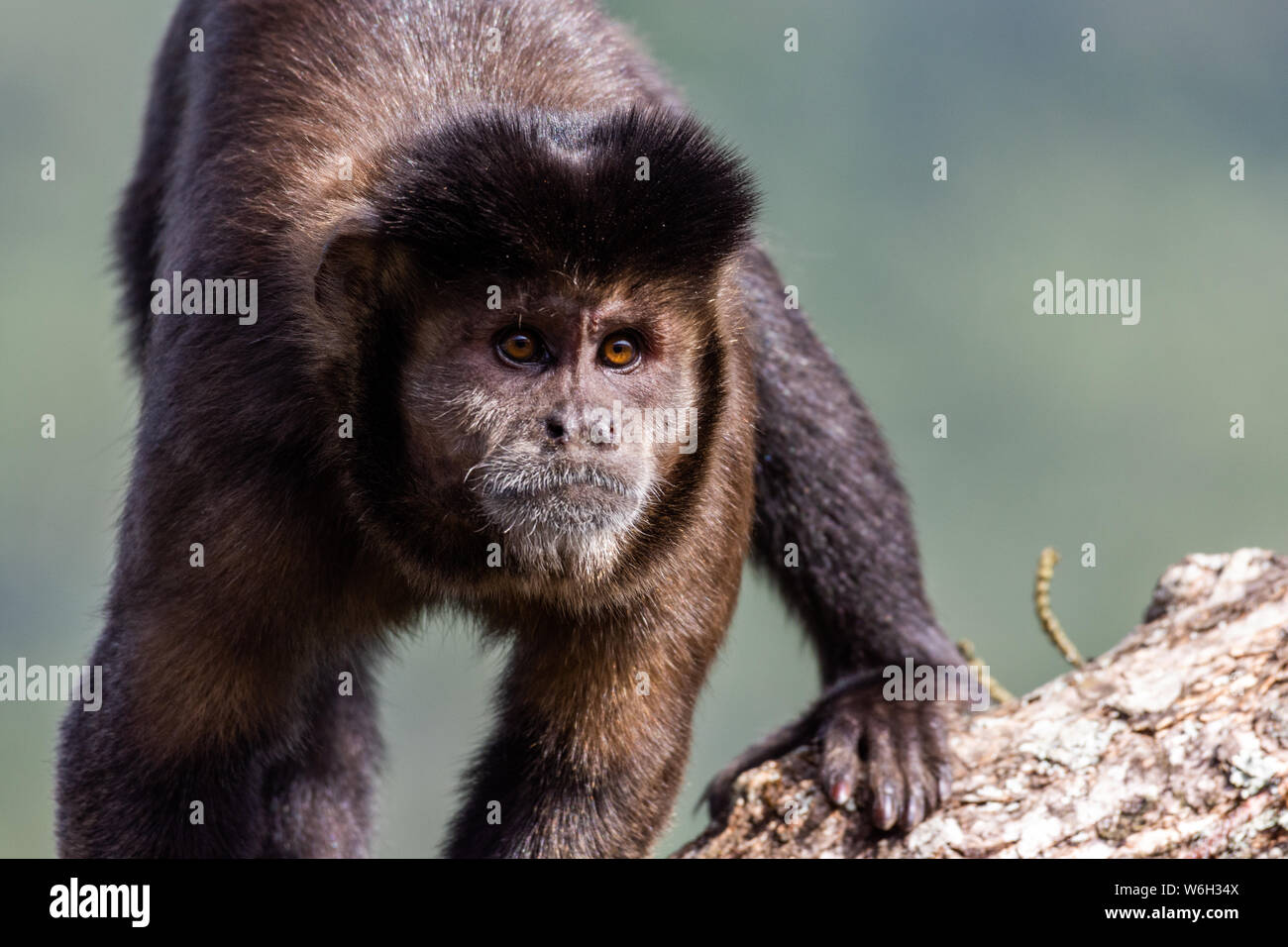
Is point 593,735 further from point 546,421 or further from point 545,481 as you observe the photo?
point 546,421

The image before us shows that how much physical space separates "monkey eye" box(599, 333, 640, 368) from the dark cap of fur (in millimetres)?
210

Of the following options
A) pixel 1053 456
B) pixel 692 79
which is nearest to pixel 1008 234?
pixel 1053 456

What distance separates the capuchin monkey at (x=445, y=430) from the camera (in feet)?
15.4

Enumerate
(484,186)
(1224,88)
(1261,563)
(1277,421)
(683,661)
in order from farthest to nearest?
(1224,88), (1277,421), (1261,563), (683,661), (484,186)

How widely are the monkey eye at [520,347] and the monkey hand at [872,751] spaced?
2.25 metres

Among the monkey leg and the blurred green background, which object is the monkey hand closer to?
the monkey leg

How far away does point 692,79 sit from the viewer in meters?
21.7

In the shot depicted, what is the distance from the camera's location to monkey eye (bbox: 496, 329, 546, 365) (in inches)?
185

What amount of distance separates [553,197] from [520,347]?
498 mm

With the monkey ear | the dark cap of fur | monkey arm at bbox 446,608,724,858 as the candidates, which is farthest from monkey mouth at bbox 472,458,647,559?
the monkey ear

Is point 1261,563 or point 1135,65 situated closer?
point 1261,563
